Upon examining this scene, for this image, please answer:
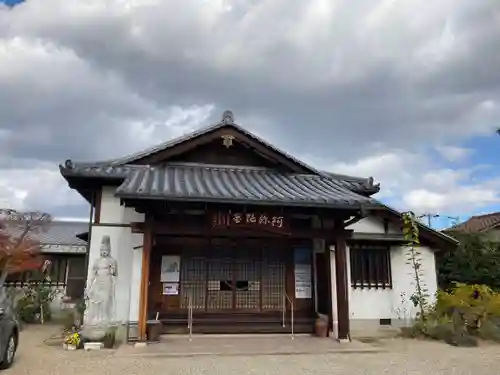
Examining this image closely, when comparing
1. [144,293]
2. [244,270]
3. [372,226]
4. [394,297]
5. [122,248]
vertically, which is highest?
[372,226]

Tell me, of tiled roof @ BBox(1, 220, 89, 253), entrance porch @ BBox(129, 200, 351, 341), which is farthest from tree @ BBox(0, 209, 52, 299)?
entrance porch @ BBox(129, 200, 351, 341)

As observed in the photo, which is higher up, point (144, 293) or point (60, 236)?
point (60, 236)

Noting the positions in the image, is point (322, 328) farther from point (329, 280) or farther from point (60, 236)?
point (60, 236)

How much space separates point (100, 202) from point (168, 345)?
4.02 metres

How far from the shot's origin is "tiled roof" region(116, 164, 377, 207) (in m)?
9.66

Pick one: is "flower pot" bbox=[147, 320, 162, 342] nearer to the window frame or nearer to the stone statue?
the stone statue

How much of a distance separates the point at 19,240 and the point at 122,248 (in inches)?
358

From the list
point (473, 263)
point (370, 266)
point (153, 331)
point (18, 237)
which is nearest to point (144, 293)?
point (153, 331)

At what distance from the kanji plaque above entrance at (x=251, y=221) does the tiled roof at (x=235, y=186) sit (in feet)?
1.68

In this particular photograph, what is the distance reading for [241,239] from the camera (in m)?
11.7

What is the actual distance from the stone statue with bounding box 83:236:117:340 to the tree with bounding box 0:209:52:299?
Answer: 22.2 ft

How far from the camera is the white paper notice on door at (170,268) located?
37.7 ft

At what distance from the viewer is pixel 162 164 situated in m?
12.4

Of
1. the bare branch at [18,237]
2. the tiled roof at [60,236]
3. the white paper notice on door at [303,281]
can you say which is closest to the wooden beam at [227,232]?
the white paper notice on door at [303,281]
